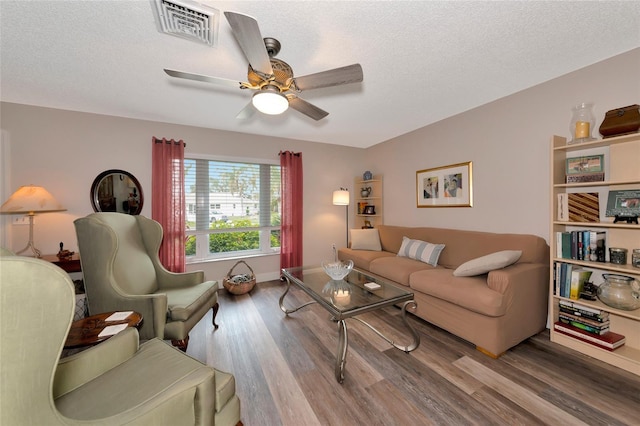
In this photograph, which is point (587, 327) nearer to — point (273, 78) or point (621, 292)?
point (621, 292)

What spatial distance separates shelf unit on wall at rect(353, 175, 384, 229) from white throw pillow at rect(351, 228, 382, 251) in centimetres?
52

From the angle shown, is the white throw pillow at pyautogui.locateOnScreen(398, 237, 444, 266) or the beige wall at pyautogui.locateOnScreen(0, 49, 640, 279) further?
the white throw pillow at pyautogui.locateOnScreen(398, 237, 444, 266)

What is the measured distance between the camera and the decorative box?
1674mm

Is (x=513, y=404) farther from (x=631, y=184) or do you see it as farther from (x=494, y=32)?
(x=494, y=32)

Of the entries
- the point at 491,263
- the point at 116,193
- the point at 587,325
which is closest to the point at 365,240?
the point at 491,263

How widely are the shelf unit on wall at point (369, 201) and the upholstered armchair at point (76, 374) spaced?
3.69m

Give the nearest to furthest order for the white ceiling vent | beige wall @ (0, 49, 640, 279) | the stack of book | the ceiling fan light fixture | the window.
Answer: the white ceiling vent → the ceiling fan light fixture → the stack of book → beige wall @ (0, 49, 640, 279) → the window

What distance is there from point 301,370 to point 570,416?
1615mm

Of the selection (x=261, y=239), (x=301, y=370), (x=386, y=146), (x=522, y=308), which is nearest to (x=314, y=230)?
(x=261, y=239)

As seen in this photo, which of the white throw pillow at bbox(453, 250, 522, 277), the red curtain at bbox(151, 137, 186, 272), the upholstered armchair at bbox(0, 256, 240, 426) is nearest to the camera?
the upholstered armchair at bbox(0, 256, 240, 426)

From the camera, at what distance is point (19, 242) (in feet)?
8.73

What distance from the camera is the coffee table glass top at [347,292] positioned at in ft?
5.80

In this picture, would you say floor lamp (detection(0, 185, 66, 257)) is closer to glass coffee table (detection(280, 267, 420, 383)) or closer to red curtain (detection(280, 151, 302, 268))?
glass coffee table (detection(280, 267, 420, 383))

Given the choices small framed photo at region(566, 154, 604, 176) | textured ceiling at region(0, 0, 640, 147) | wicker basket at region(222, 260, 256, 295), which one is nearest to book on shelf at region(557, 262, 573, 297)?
small framed photo at region(566, 154, 604, 176)
